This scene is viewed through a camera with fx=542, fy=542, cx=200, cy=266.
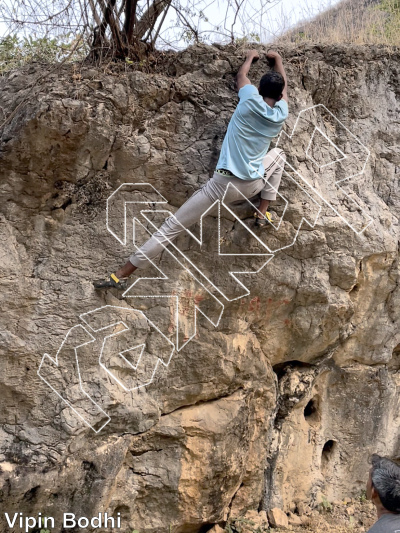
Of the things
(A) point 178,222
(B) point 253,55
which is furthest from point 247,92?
(A) point 178,222

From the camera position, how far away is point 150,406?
12.4 feet

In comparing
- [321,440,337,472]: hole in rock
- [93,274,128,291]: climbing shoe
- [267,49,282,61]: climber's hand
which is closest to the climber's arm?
[267,49,282,61]: climber's hand

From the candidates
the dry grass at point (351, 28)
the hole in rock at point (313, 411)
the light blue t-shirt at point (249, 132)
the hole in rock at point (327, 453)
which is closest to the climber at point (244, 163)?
the light blue t-shirt at point (249, 132)

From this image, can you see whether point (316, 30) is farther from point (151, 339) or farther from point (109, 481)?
point (109, 481)

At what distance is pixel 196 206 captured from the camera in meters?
3.61

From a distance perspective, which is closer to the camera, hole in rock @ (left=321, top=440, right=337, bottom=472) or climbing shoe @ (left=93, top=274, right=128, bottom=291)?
climbing shoe @ (left=93, top=274, right=128, bottom=291)

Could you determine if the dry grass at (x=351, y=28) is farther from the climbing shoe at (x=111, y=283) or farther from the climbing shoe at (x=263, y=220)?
the climbing shoe at (x=111, y=283)

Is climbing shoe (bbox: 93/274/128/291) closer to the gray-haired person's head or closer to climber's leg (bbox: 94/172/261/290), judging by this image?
climber's leg (bbox: 94/172/261/290)

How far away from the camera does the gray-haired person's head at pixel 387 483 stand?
2.40 m

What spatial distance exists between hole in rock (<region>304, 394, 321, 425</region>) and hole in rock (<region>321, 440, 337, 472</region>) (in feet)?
0.86

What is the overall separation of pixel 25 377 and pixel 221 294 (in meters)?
1.45

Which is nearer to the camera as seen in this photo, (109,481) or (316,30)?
(109,481)

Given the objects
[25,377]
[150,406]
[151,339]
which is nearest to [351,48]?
[151,339]

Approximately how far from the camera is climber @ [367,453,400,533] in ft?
7.63
